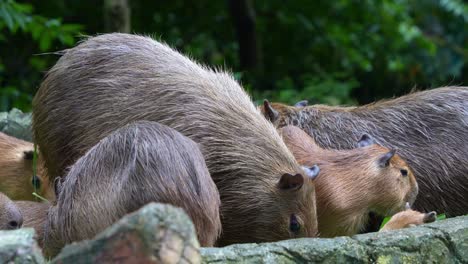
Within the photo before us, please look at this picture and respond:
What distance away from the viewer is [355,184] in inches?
199

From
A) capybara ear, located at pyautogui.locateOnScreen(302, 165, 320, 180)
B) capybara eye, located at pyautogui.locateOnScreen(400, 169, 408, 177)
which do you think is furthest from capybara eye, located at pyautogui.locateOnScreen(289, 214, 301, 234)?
capybara eye, located at pyautogui.locateOnScreen(400, 169, 408, 177)

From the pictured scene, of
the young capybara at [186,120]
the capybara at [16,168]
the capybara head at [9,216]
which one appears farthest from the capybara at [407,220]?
the capybara at [16,168]

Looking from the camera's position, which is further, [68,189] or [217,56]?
[217,56]

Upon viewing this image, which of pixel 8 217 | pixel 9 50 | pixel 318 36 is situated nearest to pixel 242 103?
pixel 8 217

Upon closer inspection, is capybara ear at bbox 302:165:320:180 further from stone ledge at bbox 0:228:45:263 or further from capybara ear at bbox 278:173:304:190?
stone ledge at bbox 0:228:45:263

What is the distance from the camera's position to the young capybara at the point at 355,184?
4.97 metres

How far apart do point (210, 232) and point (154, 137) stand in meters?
0.50

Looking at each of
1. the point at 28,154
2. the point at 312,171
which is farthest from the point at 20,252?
the point at 28,154

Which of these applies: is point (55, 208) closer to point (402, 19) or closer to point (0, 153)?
point (0, 153)

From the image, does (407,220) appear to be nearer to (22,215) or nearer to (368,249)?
(368,249)

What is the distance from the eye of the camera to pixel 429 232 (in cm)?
400

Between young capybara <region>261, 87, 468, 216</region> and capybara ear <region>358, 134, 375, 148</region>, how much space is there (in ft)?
0.96

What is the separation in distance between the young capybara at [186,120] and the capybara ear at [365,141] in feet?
2.54

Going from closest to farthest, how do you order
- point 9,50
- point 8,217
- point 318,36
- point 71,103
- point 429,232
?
point 429,232 → point 8,217 → point 71,103 → point 9,50 → point 318,36
